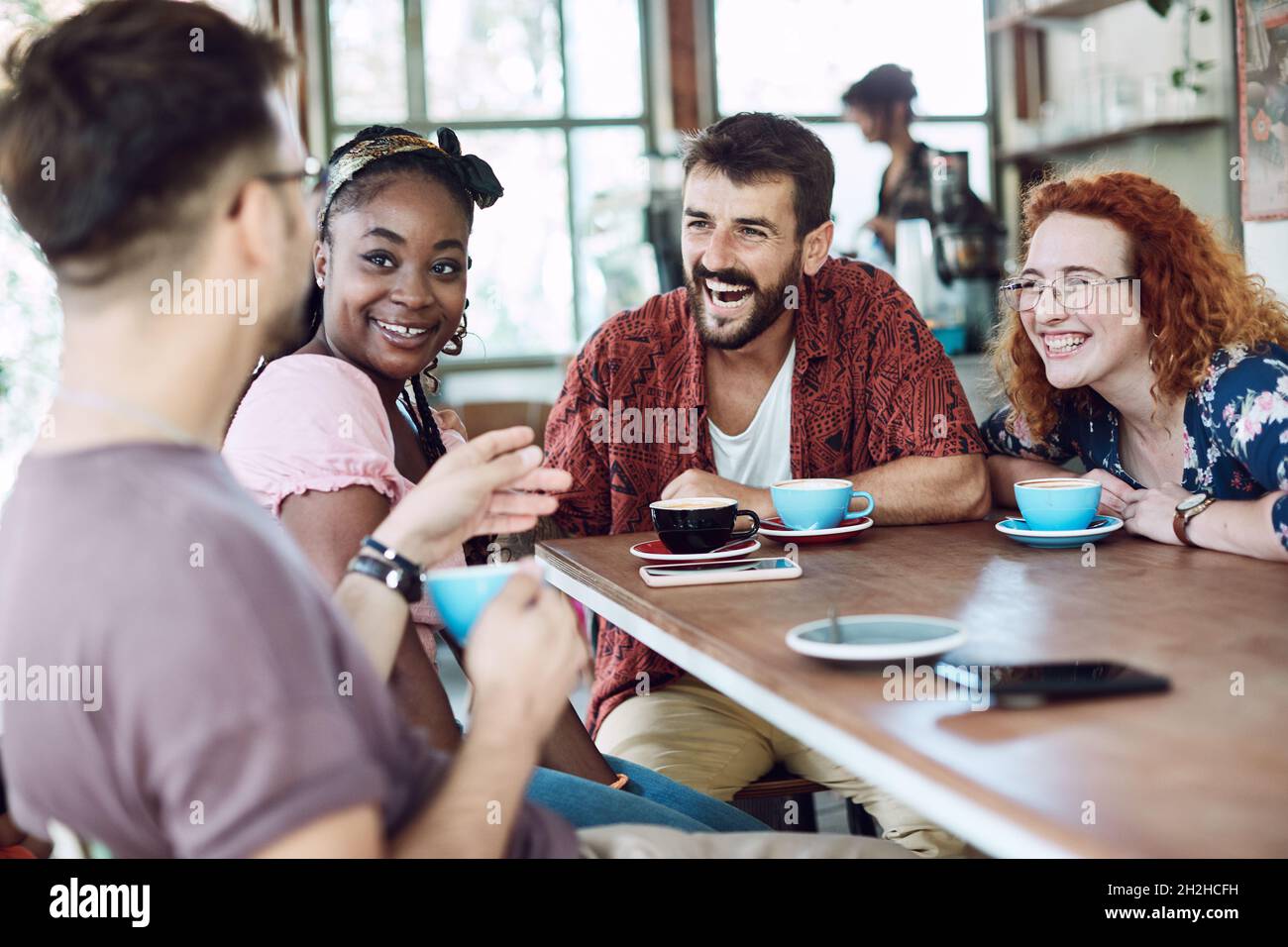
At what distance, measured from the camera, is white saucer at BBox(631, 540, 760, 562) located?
1656mm

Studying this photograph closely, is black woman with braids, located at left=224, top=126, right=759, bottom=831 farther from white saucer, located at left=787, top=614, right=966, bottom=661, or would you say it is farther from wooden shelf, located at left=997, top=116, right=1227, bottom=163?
wooden shelf, located at left=997, top=116, right=1227, bottom=163

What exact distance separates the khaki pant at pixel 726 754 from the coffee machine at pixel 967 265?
235 cm

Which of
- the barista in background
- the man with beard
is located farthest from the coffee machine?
the man with beard

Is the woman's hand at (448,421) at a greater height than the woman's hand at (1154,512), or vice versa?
the woman's hand at (448,421)

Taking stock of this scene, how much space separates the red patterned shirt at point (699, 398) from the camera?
222 cm

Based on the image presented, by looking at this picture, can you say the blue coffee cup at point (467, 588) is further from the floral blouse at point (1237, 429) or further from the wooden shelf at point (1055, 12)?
the wooden shelf at point (1055, 12)

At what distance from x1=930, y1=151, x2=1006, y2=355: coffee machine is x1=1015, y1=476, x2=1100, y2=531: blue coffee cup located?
7.91ft

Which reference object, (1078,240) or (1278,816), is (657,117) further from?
(1278,816)

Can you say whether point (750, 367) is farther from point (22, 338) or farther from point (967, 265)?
point (22, 338)

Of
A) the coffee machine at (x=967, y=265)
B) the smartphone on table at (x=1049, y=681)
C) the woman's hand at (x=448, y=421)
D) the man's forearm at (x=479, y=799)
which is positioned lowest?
the man's forearm at (x=479, y=799)

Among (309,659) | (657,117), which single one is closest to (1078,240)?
(309,659)

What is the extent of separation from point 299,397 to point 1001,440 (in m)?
1.29

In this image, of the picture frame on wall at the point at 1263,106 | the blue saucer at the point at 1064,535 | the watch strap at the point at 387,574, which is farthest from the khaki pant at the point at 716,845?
the picture frame on wall at the point at 1263,106

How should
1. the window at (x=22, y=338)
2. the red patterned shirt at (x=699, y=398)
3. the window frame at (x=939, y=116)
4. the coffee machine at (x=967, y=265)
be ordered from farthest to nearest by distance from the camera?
the window frame at (x=939, y=116), the window at (x=22, y=338), the coffee machine at (x=967, y=265), the red patterned shirt at (x=699, y=398)
